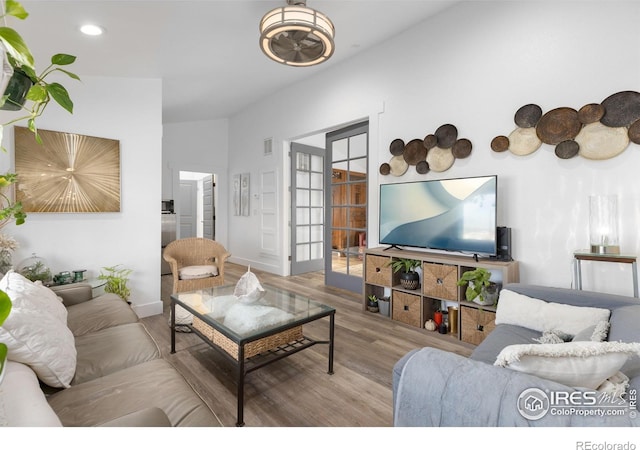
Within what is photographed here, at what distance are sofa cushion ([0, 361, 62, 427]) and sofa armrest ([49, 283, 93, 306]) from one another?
4.56 feet

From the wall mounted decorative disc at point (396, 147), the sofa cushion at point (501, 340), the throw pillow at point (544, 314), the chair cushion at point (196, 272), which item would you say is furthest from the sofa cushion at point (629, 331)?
the chair cushion at point (196, 272)

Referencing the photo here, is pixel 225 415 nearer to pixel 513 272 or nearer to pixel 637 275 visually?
pixel 513 272

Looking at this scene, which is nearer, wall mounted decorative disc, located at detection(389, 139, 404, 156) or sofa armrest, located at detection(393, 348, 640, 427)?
sofa armrest, located at detection(393, 348, 640, 427)

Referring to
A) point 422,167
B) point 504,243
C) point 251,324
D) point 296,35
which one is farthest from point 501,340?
point 296,35

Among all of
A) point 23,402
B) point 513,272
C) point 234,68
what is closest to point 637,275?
point 513,272

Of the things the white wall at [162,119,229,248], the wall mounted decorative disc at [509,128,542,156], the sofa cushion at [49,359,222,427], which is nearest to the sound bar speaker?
the wall mounted decorative disc at [509,128,542,156]

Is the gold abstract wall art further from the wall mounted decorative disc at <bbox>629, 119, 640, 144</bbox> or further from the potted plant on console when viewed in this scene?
the wall mounted decorative disc at <bbox>629, 119, 640, 144</bbox>

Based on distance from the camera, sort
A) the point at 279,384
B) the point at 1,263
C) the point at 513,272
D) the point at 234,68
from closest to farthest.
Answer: the point at 279,384 → the point at 1,263 → the point at 513,272 → the point at 234,68

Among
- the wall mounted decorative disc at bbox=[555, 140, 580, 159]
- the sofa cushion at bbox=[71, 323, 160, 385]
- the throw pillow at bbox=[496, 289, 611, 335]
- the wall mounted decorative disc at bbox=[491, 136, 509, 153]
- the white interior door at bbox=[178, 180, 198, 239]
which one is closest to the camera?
the sofa cushion at bbox=[71, 323, 160, 385]

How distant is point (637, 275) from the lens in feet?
6.96

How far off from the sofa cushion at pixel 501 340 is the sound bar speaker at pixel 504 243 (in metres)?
0.83

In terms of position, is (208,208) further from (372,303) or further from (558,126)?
(558,126)

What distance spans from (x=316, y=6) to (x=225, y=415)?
3.31 metres

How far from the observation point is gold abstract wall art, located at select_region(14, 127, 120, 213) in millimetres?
2549
